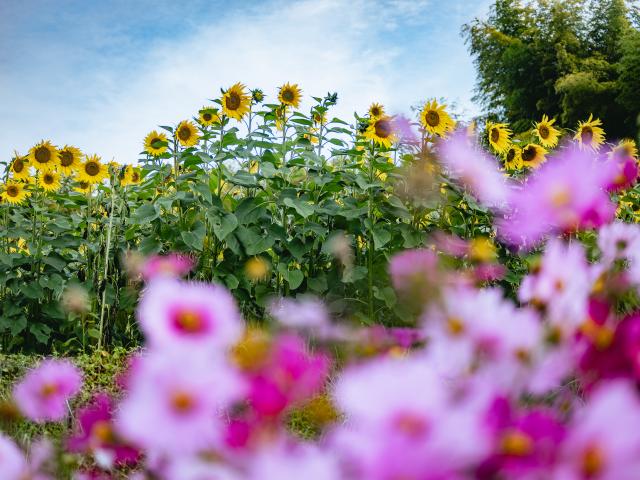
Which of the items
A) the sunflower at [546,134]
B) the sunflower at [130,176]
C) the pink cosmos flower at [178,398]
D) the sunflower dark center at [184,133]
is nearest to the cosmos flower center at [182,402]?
the pink cosmos flower at [178,398]

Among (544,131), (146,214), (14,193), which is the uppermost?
(544,131)

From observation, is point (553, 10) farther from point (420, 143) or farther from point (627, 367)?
point (627, 367)

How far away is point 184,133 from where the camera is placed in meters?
3.67

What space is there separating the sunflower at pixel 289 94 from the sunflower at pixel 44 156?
1443mm

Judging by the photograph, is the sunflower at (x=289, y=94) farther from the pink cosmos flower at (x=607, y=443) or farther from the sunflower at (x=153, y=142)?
the pink cosmos flower at (x=607, y=443)

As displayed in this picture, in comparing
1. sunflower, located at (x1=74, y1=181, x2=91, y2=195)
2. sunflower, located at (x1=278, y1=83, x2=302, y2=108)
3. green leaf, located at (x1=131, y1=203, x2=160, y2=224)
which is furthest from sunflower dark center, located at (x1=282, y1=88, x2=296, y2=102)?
sunflower, located at (x1=74, y1=181, x2=91, y2=195)

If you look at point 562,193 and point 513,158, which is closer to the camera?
point 562,193

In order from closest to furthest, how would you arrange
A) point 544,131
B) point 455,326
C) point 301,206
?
point 455,326, point 301,206, point 544,131

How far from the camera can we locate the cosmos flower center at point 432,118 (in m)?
3.40

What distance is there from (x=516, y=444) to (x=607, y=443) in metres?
0.06

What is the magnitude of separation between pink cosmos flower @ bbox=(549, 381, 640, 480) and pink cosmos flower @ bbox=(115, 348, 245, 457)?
A: 0.22 metres

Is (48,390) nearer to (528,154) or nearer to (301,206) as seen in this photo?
(301,206)

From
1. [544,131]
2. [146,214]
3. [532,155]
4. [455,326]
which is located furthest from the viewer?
[544,131]

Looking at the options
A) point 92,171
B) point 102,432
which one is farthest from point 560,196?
point 92,171
